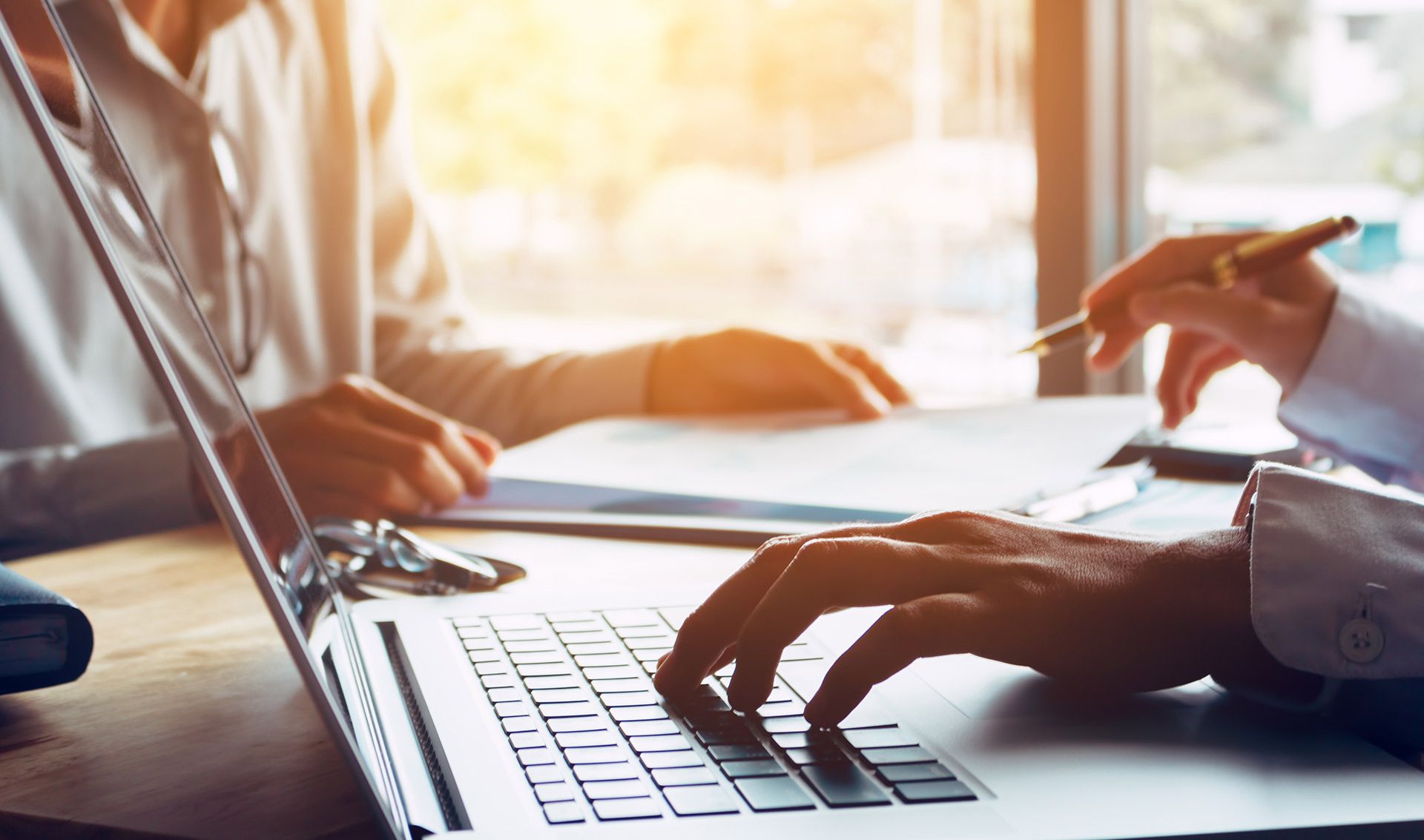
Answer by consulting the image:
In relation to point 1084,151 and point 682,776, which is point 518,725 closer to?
point 682,776

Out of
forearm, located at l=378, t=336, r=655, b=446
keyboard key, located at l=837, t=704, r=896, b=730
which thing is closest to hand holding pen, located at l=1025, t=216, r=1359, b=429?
forearm, located at l=378, t=336, r=655, b=446

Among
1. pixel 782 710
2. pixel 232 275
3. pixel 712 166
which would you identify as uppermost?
pixel 232 275

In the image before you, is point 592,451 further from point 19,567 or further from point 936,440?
point 19,567

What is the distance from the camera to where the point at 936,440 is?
1010mm

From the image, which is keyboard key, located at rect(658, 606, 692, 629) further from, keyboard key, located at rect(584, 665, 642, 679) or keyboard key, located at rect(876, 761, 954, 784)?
keyboard key, located at rect(876, 761, 954, 784)

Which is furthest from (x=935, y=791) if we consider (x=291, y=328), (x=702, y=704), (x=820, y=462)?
(x=291, y=328)

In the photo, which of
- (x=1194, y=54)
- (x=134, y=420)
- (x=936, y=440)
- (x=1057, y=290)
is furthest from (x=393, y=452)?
(x=1194, y=54)

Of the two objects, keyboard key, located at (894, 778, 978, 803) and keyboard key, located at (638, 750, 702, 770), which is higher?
keyboard key, located at (638, 750, 702, 770)

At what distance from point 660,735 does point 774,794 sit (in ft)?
0.23

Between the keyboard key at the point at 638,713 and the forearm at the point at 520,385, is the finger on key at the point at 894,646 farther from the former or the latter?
the forearm at the point at 520,385

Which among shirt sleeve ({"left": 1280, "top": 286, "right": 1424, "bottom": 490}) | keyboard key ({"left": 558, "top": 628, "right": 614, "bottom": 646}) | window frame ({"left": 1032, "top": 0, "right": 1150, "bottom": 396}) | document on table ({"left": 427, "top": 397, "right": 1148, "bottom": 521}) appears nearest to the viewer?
keyboard key ({"left": 558, "top": 628, "right": 614, "bottom": 646})

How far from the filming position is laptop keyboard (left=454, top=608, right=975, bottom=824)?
1.35 ft

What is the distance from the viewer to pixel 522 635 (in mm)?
620

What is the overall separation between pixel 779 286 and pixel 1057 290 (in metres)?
5.88
